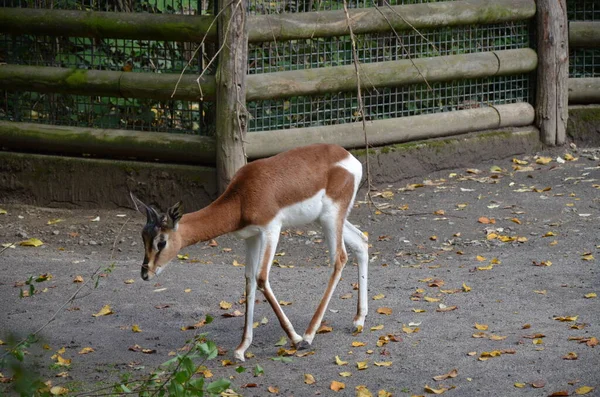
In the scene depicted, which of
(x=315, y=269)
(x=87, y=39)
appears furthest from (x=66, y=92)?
(x=315, y=269)

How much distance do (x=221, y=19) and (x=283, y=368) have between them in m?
3.89

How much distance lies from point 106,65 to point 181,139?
1175 millimetres

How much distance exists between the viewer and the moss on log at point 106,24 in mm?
9023

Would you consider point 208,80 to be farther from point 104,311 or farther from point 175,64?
point 104,311

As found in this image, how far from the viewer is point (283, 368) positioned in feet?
18.9

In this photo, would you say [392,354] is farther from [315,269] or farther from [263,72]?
[263,72]

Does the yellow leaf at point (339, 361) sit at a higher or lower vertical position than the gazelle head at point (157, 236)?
lower

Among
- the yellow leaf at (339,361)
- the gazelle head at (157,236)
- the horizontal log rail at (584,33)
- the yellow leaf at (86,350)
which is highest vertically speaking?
the horizontal log rail at (584,33)

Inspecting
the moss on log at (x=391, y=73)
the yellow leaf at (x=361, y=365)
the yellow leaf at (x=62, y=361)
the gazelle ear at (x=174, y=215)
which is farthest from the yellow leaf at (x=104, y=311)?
the moss on log at (x=391, y=73)

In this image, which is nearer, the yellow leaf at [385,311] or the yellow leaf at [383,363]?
the yellow leaf at [383,363]

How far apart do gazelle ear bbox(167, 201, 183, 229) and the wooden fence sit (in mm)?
2989

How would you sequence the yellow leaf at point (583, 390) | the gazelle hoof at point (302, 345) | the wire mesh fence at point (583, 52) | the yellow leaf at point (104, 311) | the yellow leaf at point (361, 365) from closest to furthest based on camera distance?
the yellow leaf at point (583, 390) < the yellow leaf at point (361, 365) < the gazelle hoof at point (302, 345) < the yellow leaf at point (104, 311) < the wire mesh fence at point (583, 52)

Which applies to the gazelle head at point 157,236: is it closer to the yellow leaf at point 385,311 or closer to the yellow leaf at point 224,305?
the yellow leaf at point 224,305

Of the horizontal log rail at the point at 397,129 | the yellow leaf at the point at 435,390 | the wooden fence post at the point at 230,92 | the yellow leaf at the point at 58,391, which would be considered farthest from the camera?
the horizontal log rail at the point at 397,129
